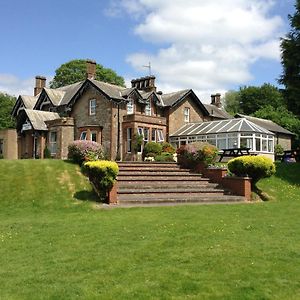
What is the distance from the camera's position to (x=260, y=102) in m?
82.1

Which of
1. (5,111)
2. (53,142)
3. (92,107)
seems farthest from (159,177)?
(5,111)

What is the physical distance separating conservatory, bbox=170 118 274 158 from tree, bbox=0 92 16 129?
31.0 metres

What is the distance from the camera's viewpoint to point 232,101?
308 feet

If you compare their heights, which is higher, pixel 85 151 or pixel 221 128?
pixel 221 128

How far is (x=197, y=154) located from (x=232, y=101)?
2809 inches

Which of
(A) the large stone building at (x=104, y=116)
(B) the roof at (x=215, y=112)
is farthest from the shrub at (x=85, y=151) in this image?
(B) the roof at (x=215, y=112)

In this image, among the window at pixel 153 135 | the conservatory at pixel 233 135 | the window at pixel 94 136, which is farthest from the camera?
the window at pixel 153 135

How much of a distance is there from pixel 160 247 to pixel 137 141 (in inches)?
1117

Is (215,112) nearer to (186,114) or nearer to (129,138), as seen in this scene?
(186,114)

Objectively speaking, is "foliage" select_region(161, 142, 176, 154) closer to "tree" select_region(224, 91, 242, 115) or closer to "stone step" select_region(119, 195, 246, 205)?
"stone step" select_region(119, 195, 246, 205)

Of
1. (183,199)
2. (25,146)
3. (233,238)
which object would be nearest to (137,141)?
(25,146)

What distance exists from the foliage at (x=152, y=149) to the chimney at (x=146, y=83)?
10139 millimetres

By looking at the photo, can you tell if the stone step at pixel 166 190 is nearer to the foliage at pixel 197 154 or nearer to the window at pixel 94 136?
the foliage at pixel 197 154

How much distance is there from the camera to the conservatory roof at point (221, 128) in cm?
3691
